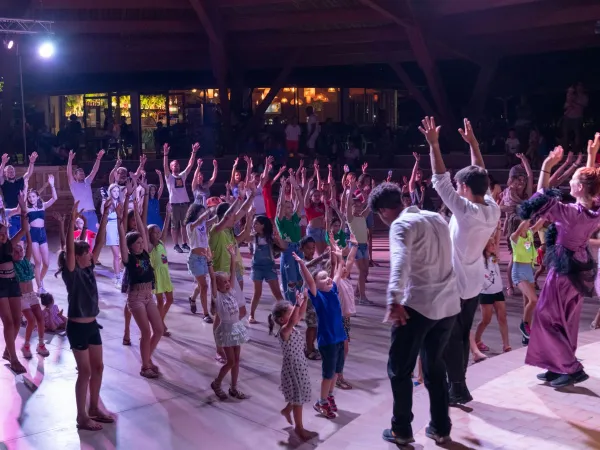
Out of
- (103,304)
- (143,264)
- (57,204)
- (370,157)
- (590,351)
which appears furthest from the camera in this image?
(370,157)

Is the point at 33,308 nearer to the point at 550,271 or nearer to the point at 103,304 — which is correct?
the point at 103,304

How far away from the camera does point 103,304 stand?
1172 cm

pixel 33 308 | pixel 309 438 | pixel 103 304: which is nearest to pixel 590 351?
pixel 309 438

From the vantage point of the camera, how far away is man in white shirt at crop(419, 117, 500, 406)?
5.40m

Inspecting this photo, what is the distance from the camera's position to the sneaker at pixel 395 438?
521cm

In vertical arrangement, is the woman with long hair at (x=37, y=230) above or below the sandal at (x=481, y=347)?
above

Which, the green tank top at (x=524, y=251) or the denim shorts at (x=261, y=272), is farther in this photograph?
the denim shorts at (x=261, y=272)

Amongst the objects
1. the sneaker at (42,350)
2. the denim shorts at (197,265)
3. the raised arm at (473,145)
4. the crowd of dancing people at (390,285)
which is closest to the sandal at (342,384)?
the crowd of dancing people at (390,285)

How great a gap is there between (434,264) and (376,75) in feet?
75.9

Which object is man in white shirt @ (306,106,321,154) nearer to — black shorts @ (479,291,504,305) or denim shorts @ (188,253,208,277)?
denim shorts @ (188,253,208,277)

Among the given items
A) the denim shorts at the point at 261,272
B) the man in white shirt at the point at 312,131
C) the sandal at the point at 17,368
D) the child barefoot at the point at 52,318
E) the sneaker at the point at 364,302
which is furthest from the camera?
the man in white shirt at the point at 312,131

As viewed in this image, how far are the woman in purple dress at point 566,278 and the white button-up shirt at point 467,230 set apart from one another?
93 centimetres

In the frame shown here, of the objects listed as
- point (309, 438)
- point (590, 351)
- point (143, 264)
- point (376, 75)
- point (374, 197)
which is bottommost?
point (309, 438)

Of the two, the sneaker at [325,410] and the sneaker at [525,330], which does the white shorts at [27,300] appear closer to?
the sneaker at [325,410]
